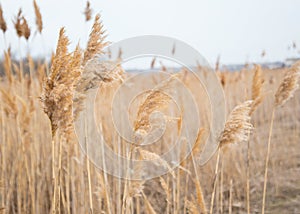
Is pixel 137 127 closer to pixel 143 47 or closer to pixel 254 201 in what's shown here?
pixel 143 47

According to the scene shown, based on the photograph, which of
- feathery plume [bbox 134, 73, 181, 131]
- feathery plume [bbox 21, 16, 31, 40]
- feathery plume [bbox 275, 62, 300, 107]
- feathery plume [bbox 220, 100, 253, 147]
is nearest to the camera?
feathery plume [bbox 134, 73, 181, 131]

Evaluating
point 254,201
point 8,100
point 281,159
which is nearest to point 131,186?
point 8,100

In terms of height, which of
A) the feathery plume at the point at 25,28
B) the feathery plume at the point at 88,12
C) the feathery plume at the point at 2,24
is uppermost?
the feathery plume at the point at 88,12

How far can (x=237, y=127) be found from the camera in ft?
3.65

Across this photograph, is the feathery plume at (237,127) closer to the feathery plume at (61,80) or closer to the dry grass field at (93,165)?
the dry grass field at (93,165)

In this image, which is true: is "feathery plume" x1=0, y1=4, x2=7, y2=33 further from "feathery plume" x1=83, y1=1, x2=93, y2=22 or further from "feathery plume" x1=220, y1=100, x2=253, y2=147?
"feathery plume" x1=220, y1=100, x2=253, y2=147

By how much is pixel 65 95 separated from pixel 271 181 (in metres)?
2.60

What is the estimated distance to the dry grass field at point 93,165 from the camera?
97 cm

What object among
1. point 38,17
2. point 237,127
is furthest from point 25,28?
point 237,127

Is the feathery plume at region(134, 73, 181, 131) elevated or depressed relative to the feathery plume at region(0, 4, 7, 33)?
depressed

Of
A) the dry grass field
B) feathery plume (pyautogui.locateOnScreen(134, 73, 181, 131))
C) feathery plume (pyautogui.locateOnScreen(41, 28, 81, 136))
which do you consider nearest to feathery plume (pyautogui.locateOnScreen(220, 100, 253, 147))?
the dry grass field

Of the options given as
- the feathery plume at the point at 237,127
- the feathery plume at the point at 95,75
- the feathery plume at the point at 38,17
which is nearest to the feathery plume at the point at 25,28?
the feathery plume at the point at 38,17

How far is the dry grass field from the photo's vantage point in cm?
97

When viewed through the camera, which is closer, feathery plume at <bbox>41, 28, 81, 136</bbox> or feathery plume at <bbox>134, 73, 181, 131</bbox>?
feathery plume at <bbox>41, 28, 81, 136</bbox>
